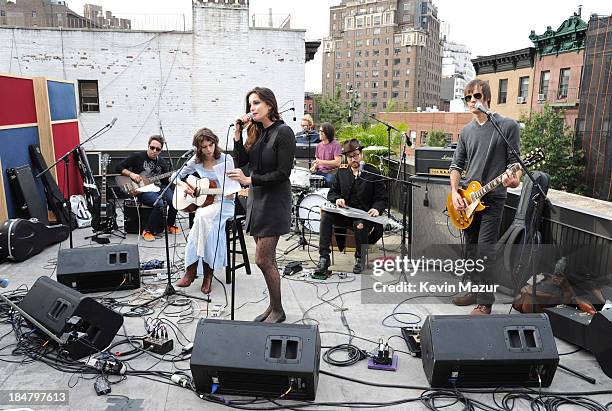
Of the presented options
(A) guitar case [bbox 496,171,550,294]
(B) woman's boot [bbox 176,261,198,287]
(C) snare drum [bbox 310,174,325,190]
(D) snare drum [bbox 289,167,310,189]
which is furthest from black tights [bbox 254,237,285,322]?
(C) snare drum [bbox 310,174,325,190]

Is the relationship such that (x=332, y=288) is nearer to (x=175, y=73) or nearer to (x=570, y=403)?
(x=570, y=403)

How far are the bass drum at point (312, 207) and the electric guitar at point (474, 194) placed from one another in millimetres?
2504

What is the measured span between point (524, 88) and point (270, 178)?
3004cm

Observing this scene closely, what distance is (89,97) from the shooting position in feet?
48.2

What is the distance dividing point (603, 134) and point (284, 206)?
22700 mm

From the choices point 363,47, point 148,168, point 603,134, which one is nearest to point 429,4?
point 363,47

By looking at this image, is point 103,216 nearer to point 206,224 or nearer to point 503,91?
point 206,224

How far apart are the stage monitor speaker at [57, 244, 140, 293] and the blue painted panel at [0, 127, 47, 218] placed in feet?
8.99

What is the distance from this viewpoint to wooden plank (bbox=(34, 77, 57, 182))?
823 cm

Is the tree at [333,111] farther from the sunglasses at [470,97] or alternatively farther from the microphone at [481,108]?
the microphone at [481,108]

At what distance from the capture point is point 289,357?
3.03m

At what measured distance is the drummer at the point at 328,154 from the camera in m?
7.52

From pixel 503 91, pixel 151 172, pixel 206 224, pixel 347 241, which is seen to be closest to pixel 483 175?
pixel 347 241

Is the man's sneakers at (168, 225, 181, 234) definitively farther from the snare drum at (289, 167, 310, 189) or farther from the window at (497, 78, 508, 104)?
the window at (497, 78, 508, 104)
